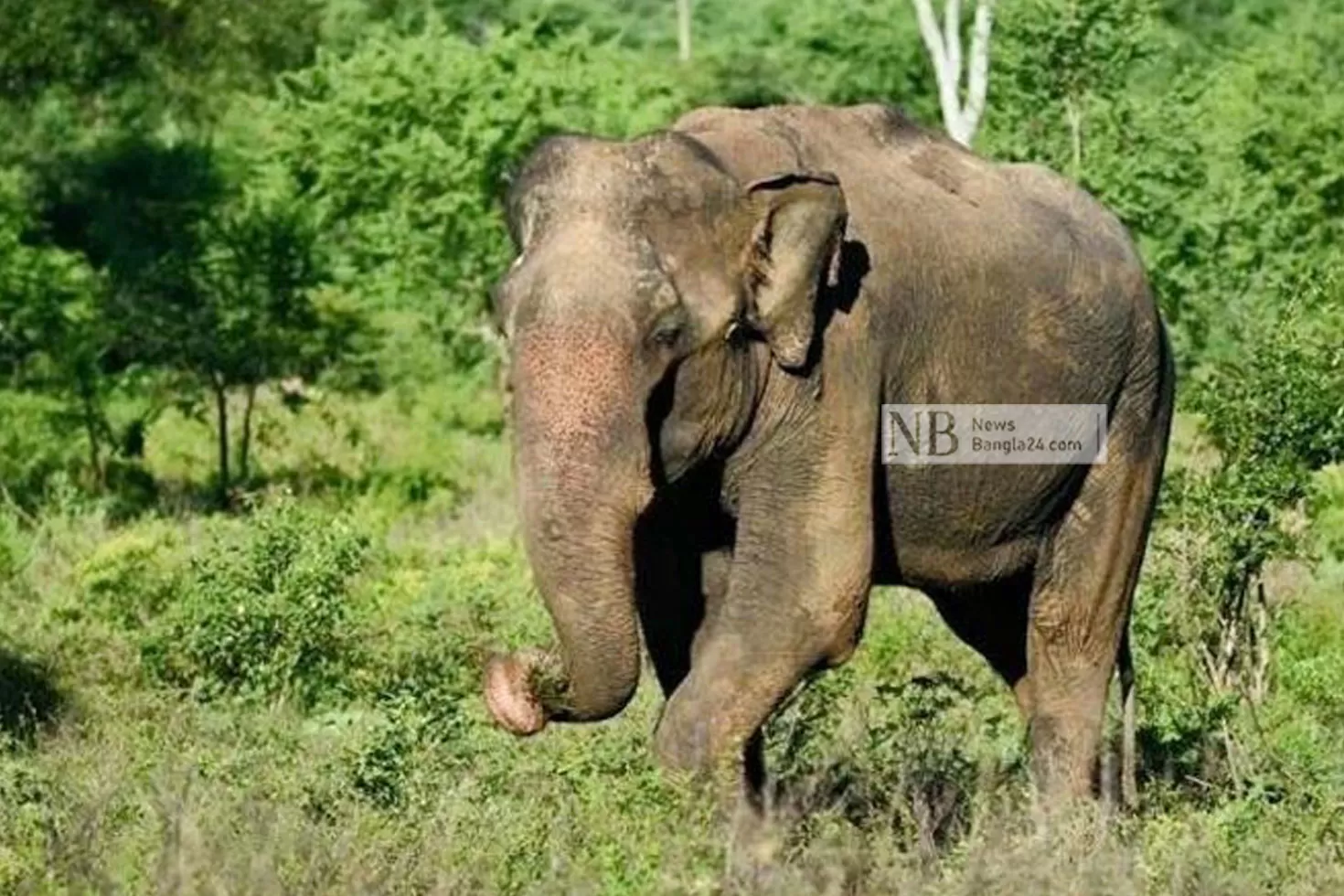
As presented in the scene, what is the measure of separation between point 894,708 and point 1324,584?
4.53 metres

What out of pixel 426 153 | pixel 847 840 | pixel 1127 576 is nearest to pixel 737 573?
Answer: pixel 847 840

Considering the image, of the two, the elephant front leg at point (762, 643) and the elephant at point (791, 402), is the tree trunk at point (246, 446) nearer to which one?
the elephant at point (791, 402)

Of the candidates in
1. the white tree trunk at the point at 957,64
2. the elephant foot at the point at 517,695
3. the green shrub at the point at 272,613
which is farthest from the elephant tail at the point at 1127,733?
the white tree trunk at the point at 957,64

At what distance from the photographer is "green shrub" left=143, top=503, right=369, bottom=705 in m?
12.6

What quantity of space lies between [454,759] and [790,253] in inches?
72.9

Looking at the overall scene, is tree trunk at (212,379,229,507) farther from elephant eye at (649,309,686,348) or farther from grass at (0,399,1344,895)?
elephant eye at (649,309,686,348)

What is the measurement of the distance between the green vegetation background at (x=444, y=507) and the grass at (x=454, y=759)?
25 mm

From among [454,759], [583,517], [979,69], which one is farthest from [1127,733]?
[979,69]

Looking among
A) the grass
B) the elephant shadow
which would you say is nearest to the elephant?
the grass

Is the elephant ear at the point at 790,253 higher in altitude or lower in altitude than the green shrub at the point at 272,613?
higher

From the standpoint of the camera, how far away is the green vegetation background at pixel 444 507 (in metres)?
8.77

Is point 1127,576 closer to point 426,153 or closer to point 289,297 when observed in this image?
point 289,297

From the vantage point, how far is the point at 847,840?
874 cm

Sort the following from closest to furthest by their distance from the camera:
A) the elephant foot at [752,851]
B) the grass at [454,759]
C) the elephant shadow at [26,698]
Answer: the elephant foot at [752,851] < the grass at [454,759] < the elephant shadow at [26,698]
